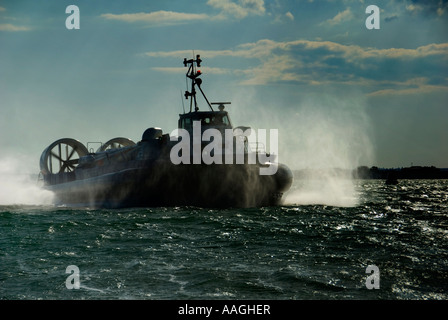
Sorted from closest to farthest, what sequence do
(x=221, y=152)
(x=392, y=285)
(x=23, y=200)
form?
(x=392, y=285) → (x=221, y=152) → (x=23, y=200)


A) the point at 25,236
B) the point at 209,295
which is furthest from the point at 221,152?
the point at 209,295

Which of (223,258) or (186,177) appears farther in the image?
(186,177)

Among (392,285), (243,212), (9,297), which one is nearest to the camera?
(9,297)

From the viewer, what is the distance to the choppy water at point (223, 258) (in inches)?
307

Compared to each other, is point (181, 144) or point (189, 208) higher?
point (181, 144)

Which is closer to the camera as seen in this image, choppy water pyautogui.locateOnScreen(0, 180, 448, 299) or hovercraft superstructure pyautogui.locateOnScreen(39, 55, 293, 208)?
choppy water pyautogui.locateOnScreen(0, 180, 448, 299)

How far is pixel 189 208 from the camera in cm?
2009

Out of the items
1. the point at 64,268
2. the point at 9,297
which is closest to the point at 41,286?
the point at 9,297

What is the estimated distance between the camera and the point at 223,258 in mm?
10109

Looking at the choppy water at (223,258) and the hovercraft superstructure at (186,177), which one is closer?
the choppy water at (223,258)

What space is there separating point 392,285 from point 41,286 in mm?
5842

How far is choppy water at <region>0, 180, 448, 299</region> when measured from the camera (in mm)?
7809
